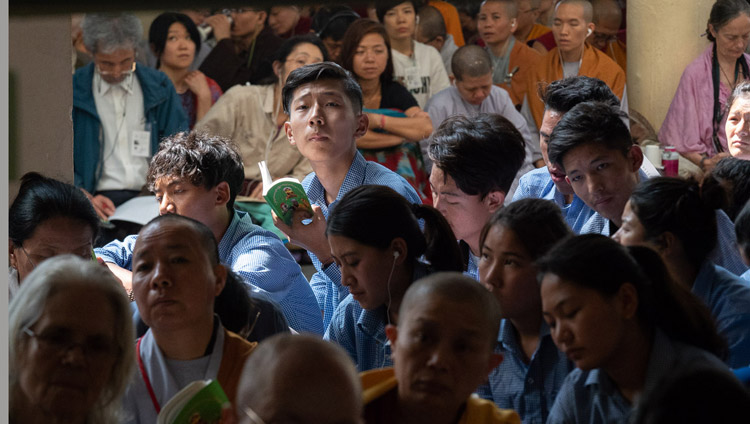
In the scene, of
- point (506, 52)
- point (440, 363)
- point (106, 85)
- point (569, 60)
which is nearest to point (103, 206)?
point (106, 85)

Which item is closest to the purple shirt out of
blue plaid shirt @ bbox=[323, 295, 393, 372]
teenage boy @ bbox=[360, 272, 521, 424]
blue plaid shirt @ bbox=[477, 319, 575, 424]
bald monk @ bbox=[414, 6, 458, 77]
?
bald monk @ bbox=[414, 6, 458, 77]

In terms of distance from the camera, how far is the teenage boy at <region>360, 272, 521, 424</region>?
1.29 meters

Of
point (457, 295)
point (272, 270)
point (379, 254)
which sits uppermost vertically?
point (457, 295)

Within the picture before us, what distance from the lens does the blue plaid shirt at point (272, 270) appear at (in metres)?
2.23

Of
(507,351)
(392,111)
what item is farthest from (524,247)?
(392,111)

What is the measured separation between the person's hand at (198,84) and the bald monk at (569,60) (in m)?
1.51

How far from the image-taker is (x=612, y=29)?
4734 mm

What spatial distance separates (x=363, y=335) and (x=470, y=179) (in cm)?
58

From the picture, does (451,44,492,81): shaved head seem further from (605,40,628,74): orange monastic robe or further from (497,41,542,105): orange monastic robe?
(605,40,628,74): orange monastic robe

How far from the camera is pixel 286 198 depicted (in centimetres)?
223

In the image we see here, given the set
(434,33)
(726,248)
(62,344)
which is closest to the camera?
(62,344)

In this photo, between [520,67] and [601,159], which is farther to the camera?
[520,67]

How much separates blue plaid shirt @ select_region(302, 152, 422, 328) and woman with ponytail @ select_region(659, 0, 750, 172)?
7.49 feet

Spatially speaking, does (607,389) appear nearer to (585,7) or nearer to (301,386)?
(301,386)
